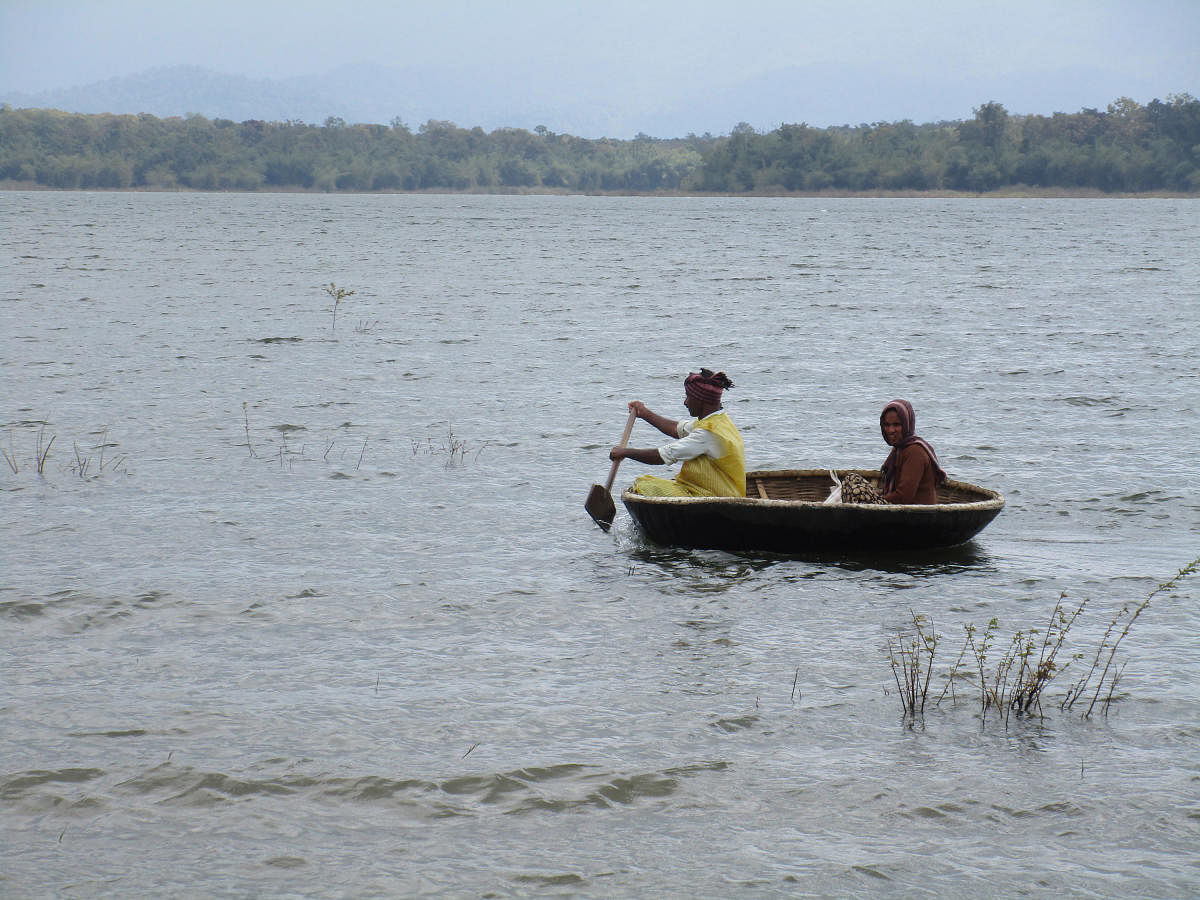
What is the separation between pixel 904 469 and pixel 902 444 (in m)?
0.20

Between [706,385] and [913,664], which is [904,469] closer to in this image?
[706,385]

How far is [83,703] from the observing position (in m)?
7.41

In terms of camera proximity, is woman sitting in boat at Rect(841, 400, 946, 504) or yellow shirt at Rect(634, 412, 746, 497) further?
yellow shirt at Rect(634, 412, 746, 497)

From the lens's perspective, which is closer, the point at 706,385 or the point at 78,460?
the point at 706,385

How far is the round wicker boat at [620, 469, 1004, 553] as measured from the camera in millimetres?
10289

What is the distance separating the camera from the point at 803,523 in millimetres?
10430

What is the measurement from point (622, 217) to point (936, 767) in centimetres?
13111

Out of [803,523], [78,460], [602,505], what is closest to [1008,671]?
[803,523]

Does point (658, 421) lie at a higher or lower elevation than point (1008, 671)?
higher

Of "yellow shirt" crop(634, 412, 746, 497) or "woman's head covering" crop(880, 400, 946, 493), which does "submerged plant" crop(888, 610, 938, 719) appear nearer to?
"woman's head covering" crop(880, 400, 946, 493)

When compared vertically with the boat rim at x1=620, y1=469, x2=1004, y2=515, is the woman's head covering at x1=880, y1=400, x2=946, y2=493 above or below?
above

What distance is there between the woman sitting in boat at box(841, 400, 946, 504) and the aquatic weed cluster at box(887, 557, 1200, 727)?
1847 mm

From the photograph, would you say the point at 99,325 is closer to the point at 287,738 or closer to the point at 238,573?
the point at 238,573

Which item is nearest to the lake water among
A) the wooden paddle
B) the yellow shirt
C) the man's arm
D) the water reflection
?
the water reflection
